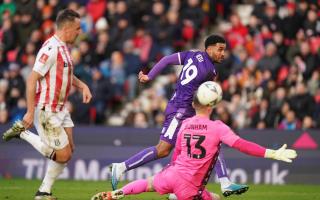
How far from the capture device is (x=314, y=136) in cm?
2033

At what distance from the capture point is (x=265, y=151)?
11125 millimetres

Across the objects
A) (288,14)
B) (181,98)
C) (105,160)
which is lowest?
(105,160)

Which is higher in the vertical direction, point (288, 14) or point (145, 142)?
point (288, 14)

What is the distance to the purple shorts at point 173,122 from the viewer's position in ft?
45.8

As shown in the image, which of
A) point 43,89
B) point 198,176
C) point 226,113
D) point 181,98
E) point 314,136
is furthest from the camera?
point 226,113

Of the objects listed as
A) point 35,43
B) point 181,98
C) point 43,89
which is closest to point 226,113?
point 35,43

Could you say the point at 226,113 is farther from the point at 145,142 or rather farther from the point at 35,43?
the point at 35,43

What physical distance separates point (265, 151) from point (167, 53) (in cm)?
1332

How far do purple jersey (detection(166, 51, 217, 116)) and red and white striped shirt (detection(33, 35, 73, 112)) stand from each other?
1.84 m

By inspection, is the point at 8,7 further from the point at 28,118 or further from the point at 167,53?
the point at 28,118

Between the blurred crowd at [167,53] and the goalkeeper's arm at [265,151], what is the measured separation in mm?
10520

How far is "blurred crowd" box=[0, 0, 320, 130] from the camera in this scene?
22.5 metres

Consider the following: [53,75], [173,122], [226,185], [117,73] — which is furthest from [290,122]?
[53,75]

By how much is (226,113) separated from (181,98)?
7.80 m
